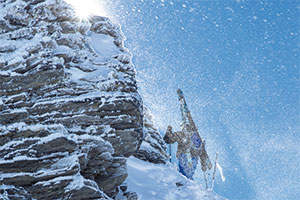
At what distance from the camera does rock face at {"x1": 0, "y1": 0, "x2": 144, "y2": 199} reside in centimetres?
905

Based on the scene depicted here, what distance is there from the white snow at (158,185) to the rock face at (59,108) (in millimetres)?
4688

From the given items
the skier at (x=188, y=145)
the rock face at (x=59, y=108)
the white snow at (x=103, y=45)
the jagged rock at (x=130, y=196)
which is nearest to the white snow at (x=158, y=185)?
the jagged rock at (x=130, y=196)

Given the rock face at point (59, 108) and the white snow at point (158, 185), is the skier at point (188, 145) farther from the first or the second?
the rock face at point (59, 108)

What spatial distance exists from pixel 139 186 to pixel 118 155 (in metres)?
5.95

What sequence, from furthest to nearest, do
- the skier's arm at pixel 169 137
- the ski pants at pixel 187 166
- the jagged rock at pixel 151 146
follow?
the skier's arm at pixel 169 137 → the ski pants at pixel 187 166 → the jagged rock at pixel 151 146

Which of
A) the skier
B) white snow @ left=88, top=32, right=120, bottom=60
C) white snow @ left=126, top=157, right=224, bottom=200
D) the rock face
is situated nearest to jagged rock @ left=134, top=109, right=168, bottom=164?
the skier

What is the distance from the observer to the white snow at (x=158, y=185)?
16.3 m

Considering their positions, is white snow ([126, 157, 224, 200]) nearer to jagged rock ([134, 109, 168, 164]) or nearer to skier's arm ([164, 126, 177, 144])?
jagged rock ([134, 109, 168, 164])

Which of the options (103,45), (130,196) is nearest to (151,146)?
(130,196)

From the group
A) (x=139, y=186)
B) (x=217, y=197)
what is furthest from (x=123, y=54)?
(x=217, y=197)

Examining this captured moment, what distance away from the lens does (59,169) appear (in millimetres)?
9133

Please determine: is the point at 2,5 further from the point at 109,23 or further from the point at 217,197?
the point at 217,197

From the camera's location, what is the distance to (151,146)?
80.9 ft

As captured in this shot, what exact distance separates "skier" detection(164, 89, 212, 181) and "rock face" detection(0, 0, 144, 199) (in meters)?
13.9
